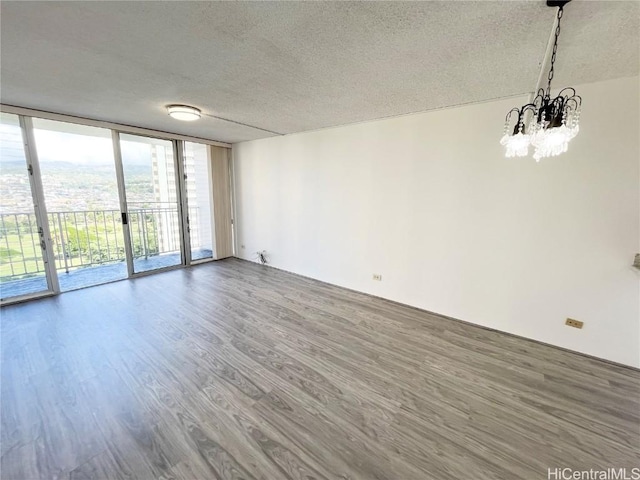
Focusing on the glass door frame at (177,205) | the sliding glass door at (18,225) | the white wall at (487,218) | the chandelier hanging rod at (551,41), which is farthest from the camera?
the glass door frame at (177,205)

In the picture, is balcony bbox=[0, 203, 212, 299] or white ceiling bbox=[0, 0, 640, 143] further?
balcony bbox=[0, 203, 212, 299]

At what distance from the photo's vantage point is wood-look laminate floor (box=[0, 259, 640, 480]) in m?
1.45

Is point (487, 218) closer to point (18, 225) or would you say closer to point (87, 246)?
point (18, 225)

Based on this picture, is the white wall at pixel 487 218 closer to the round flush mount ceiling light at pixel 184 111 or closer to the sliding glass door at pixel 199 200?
the round flush mount ceiling light at pixel 184 111

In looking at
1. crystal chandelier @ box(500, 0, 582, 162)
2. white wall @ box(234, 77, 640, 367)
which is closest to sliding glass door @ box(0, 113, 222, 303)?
white wall @ box(234, 77, 640, 367)

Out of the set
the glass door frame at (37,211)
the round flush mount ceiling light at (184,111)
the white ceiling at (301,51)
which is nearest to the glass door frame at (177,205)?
the glass door frame at (37,211)

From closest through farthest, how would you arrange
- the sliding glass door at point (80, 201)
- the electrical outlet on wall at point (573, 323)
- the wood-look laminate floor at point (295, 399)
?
the wood-look laminate floor at point (295, 399) < the electrical outlet on wall at point (573, 323) < the sliding glass door at point (80, 201)

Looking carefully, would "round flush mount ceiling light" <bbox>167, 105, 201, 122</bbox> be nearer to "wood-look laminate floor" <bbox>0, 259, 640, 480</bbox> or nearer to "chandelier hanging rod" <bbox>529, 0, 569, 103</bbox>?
"wood-look laminate floor" <bbox>0, 259, 640, 480</bbox>

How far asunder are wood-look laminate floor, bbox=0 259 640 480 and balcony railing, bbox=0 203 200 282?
900mm

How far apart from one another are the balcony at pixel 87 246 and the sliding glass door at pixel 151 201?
2 cm

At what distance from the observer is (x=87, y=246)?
471 centimetres

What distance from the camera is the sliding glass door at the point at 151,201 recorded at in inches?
167

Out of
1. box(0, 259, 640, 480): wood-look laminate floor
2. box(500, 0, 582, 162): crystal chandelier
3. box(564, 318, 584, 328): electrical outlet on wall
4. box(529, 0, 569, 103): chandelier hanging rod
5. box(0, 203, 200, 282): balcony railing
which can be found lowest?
box(0, 259, 640, 480): wood-look laminate floor

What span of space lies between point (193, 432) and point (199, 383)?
0.44 metres
